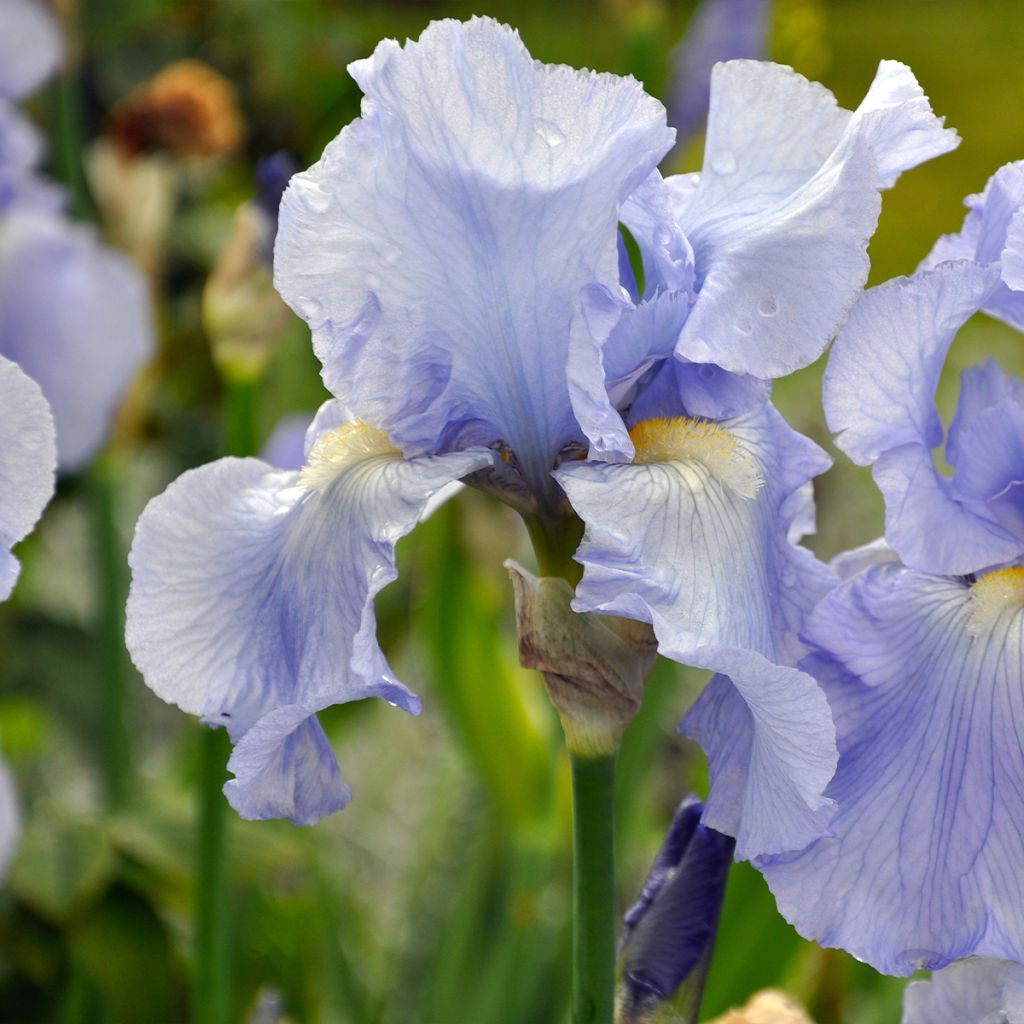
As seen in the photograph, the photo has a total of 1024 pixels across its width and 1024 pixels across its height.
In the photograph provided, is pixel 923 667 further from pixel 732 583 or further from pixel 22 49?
pixel 22 49

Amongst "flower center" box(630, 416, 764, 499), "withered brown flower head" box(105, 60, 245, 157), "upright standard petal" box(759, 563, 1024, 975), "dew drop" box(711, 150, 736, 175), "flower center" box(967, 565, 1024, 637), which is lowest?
"withered brown flower head" box(105, 60, 245, 157)

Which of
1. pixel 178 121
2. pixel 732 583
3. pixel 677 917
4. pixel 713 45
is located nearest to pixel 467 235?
pixel 732 583

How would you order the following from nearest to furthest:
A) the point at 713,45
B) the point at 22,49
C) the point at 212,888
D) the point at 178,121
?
the point at 212,888 < the point at 22,49 < the point at 178,121 < the point at 713,45

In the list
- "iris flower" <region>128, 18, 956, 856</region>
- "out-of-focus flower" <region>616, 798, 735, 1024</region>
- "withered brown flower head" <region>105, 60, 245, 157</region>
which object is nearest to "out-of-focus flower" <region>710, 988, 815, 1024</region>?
"out-of-focus flower" <region>616, 798, 735, 1024</region>

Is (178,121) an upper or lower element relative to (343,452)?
lower

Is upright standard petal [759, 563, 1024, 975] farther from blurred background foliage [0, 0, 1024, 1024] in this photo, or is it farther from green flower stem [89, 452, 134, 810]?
green flower stem [89, 452, 134, 810]

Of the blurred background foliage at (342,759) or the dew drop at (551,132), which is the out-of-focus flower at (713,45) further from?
the dew drop at (551,132)
